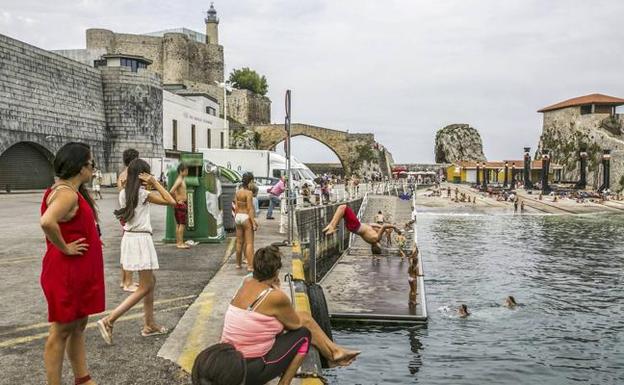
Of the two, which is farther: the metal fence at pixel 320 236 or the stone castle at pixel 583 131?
the stone castle at pixel 583 131

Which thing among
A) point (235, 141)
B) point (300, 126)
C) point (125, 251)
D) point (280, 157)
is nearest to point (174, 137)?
point (280, 157)

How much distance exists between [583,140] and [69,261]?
291ft

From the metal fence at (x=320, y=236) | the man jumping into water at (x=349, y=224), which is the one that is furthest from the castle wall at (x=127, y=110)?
the man jumping into water at (x=349, y=224)

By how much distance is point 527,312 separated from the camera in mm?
14391

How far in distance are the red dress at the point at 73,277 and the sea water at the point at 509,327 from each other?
6143mm

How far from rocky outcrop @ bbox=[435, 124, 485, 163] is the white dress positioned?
11832cm

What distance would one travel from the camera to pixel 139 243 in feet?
20.2

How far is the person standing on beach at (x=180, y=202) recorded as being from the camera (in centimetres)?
1091

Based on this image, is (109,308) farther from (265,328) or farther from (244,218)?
(265,328)

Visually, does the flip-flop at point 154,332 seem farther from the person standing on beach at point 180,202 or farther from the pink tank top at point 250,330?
the person standing on beach at point 180,202

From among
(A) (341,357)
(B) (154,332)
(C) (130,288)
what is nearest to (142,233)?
(B) (154,332)

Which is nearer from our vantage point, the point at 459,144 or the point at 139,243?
the point at 139,243

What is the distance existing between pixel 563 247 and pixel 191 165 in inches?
782

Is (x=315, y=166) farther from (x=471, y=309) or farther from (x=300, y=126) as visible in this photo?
(x=471, y=309)
